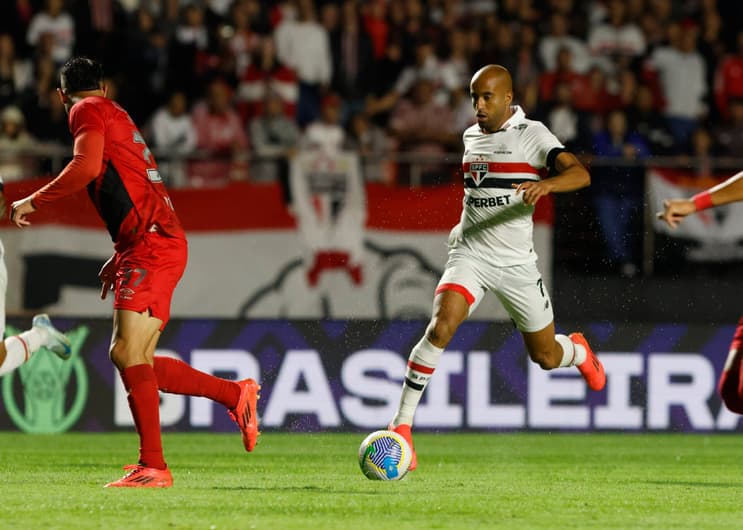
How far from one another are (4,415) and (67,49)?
4981 mm

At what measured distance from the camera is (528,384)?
12547 millimetres

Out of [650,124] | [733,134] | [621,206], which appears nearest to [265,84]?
[650,124]

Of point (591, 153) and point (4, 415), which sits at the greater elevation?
point (591, 153)

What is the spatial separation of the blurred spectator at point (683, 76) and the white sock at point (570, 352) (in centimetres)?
709

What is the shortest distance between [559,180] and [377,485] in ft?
5.97

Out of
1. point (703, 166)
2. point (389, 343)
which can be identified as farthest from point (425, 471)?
point (703, 166)

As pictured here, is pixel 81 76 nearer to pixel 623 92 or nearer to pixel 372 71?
pixel 372 71

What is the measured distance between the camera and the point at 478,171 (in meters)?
8.72

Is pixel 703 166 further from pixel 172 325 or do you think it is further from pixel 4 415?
pixel 4 415

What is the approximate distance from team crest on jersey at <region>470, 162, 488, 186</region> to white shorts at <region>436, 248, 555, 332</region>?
43cm


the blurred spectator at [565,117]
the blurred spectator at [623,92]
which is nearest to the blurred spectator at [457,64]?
the blurred spectator at [565,117]

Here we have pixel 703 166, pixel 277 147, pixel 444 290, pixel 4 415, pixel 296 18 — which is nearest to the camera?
pixel 444 290

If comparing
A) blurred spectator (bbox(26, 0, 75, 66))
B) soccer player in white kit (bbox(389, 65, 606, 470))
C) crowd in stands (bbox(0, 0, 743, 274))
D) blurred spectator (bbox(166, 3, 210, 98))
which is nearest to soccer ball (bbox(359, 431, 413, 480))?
soccer player in white kit (bbox(389, 65, 606, 470))

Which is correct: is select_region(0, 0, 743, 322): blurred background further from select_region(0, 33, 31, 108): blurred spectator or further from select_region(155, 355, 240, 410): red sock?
select_region(155, 355, 240, 410): red sock
